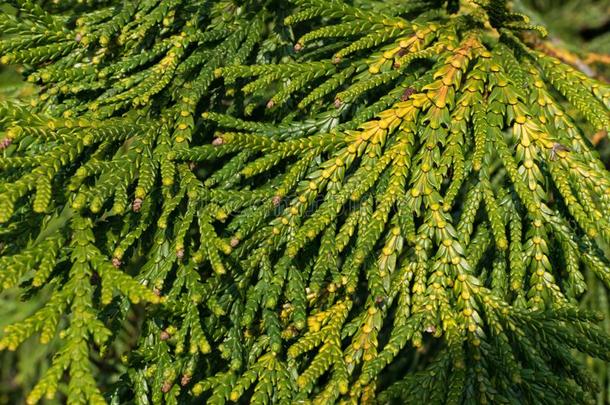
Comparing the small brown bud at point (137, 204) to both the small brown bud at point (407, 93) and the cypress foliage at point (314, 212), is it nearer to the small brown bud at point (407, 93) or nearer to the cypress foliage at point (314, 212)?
the cypress foliage at point (314, 212)

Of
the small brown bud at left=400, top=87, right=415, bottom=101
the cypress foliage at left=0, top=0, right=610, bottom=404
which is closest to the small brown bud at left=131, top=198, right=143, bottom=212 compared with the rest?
the cypress foliage at left=0, top=0, right=610, bottom=404

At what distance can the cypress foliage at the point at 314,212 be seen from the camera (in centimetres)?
162

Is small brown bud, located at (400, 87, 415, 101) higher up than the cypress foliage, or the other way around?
small brown bud, located at (400, 87, 415, 101)

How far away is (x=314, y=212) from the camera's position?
5.81 feet

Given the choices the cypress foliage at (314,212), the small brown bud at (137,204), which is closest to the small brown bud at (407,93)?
the cypress foliage at (314,212)

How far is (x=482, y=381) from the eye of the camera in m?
1.63

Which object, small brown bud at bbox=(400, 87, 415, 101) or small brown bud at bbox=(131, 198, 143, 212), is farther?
small brown bud at bbox=(400, 87, 415, 101)

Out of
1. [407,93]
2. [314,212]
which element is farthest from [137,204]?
[407,93]

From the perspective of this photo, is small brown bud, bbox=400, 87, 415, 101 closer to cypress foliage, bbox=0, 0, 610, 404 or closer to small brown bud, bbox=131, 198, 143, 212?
cypress foliage, bbox=0, 0, 610, 404

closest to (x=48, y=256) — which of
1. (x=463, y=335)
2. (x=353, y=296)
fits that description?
(x=353, y=296)

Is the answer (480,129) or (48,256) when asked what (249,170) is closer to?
(48,256)

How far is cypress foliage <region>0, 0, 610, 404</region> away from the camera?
1623 mm

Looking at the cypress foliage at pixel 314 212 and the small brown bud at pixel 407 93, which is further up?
the small brown bud at pixel 407 93

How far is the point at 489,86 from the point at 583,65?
173 cm
